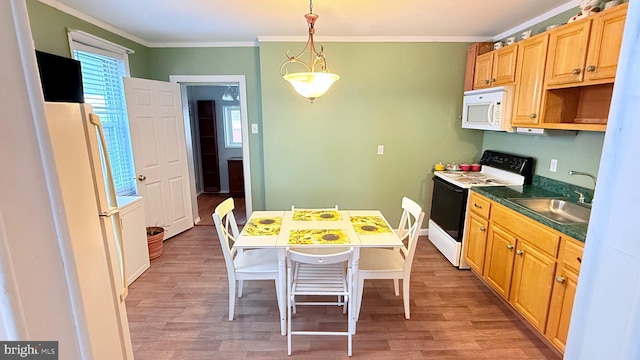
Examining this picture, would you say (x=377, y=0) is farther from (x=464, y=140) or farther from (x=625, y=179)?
(x=625, y=179)

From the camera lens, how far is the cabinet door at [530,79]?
2.41 meters

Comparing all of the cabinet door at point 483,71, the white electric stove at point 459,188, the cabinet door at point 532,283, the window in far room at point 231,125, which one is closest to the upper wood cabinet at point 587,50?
the cabinet door at point 483,71

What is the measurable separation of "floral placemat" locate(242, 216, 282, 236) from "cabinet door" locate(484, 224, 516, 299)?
177 cm

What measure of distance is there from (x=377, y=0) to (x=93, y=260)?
2.49 m

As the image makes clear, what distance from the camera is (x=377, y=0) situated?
2.40m

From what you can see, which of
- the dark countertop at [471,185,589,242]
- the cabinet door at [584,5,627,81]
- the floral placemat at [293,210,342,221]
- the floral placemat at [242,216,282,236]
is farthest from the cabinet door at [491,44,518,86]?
the floral placemat at [242,216,282,236]

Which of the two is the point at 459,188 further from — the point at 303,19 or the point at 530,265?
the point at 303,19

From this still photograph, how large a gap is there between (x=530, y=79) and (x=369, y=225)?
180cm

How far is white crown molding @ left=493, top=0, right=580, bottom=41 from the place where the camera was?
2.43m

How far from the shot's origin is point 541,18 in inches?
108

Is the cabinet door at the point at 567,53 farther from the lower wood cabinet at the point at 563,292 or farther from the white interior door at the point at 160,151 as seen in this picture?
the white interior door at the point at 160,151

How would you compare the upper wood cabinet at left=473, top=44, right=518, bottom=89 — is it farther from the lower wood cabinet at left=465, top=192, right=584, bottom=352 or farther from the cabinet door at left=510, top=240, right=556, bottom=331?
the cabinet door at left=510, top=240, right=556, bottom=331

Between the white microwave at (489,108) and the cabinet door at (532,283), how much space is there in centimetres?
120

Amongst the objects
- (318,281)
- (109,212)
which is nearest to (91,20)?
(109,212)
